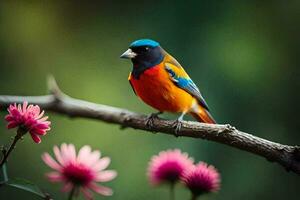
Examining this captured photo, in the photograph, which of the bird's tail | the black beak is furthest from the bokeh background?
the black beak

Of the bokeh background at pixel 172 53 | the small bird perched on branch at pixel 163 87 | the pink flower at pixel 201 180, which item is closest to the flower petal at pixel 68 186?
the pink flower at pixel 201 180

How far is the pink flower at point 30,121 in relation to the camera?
0.43 metres

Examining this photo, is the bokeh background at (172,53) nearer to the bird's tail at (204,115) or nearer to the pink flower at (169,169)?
the bird's tail at (204,115)

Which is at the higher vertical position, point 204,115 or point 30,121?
point 30,121

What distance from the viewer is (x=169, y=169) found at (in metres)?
0.58

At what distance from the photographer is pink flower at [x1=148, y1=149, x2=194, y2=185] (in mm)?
573

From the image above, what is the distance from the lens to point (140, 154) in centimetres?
142

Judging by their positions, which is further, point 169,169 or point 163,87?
point 163,87

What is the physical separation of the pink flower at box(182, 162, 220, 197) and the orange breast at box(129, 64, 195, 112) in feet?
1.82

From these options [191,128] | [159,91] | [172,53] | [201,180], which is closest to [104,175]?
[201,180]

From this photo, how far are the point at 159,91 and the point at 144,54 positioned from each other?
11cm

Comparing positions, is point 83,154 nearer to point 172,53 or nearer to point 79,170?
point 79,170

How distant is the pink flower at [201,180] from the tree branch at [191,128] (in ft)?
0.41

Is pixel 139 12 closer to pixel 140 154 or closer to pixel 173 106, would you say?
pixel 140 154
